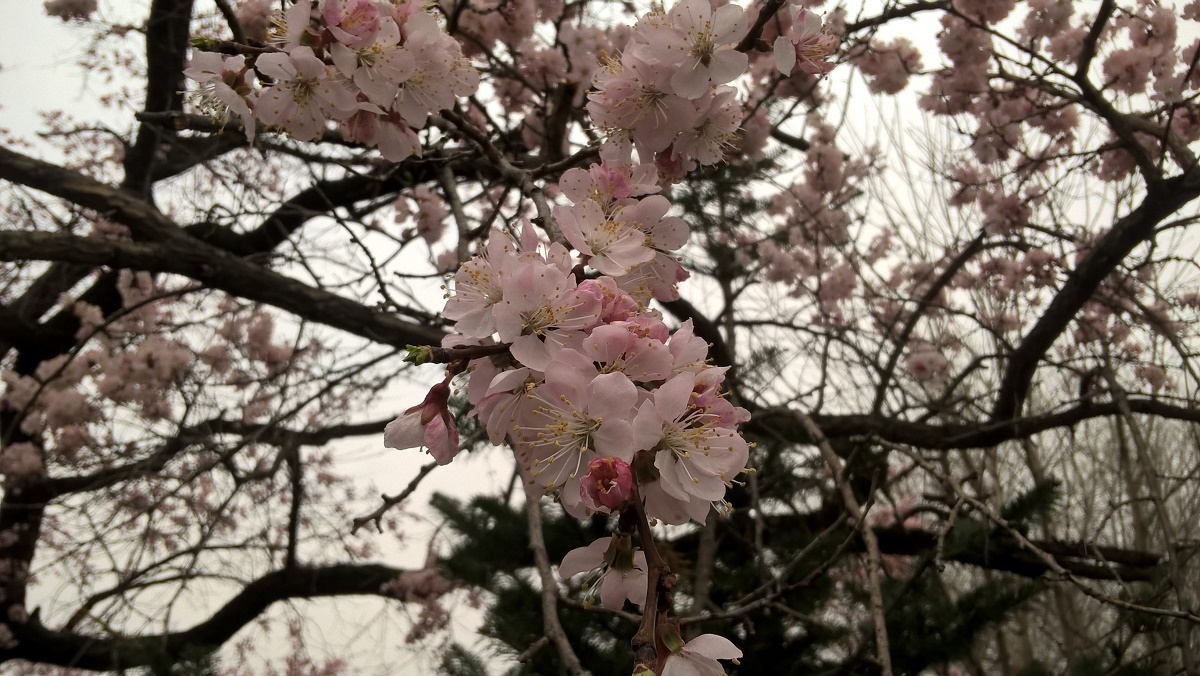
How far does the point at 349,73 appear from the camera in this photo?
3.06ft

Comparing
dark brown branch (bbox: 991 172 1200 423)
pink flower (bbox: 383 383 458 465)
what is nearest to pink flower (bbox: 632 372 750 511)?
pink flower (bbox: 383 383 458 465)

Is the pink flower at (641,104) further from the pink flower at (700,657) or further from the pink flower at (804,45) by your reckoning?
the pink flower at (700,657)

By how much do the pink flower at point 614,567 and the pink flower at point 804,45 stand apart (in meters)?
0.70

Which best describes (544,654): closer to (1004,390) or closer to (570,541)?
Result: (570,541)

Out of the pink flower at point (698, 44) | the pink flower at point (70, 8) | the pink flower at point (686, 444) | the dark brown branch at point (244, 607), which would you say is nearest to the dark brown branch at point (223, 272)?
the pink flower at point (698, 44)

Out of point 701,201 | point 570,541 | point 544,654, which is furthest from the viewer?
point 701,201

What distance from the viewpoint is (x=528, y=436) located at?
72 cm

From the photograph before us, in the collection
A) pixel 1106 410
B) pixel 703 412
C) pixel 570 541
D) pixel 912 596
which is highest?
pixel 1106 410

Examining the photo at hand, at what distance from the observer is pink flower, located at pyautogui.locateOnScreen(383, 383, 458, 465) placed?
0.74 m

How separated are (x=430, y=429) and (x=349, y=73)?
479mm

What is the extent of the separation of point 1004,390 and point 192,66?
2.81m

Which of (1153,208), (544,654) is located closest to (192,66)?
(544,654)

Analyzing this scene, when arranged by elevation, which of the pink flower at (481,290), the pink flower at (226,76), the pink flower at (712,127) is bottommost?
the pink flower at (481,290)

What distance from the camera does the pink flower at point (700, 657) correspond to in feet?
1.83
